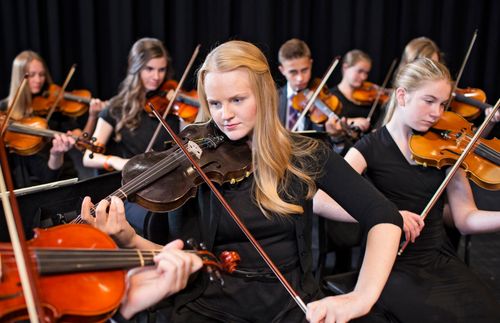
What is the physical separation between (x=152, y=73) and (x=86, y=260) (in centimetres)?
183

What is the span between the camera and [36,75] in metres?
3.26

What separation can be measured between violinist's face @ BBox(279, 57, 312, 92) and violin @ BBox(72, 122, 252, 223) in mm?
1797

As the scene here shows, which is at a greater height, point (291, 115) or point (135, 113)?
point (135, 113)

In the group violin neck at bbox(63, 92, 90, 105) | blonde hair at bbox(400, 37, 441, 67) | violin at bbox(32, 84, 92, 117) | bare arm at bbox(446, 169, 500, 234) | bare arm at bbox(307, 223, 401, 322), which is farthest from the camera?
violin neck at bbox(63, 92, 90, 105)

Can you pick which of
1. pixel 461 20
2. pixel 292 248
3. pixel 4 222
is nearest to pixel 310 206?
pixel 292 248

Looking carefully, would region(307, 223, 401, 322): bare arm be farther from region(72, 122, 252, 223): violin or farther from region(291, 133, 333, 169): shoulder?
region(72, 122, 252, 223): violin

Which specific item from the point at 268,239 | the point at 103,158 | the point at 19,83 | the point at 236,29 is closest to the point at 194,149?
the point at 268,239

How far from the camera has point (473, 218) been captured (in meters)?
1.70

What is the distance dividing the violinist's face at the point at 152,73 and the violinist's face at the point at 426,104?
4.42 feet

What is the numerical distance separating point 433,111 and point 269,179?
674 millimetres

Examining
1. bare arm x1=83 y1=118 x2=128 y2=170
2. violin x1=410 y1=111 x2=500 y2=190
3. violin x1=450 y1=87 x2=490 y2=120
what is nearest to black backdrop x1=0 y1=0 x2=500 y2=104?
violin x1=450 y1=87 x2=490 y2=120

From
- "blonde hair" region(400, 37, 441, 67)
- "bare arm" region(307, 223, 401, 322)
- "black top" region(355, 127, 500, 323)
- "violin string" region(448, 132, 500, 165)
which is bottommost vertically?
"black top" region(355, 127, 500, 323)

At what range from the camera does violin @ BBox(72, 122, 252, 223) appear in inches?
53.5

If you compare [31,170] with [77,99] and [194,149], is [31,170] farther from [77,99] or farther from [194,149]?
[194,149]
